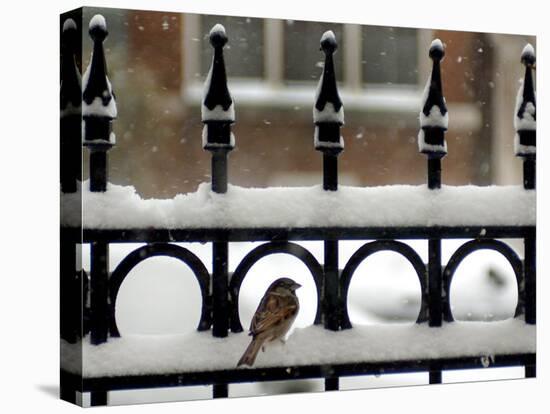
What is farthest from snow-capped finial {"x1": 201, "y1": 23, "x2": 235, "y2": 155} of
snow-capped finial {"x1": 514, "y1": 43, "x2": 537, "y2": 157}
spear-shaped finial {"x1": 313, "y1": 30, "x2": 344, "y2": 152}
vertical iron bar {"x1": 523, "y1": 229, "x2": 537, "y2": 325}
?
vertical iron bar {"x1": 523, "y1": 229, "x2": 537, "y2": 325}

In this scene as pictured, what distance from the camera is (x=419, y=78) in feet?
20.3

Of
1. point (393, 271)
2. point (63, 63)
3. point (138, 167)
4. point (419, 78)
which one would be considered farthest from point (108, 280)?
point (419, 78)

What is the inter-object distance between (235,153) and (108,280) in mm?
839

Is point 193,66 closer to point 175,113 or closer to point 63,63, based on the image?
point 175,113

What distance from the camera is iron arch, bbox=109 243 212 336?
18.3 feet

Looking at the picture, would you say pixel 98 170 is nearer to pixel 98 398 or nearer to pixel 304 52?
pixel 98 398

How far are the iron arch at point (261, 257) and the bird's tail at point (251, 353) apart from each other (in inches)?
3.7

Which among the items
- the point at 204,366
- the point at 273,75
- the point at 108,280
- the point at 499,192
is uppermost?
the point at 273,75

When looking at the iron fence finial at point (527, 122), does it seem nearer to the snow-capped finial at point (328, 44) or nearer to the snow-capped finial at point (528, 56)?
the snow-capped finial at point (528, 56)

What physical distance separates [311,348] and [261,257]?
518 millimetres

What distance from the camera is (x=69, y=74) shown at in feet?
18.7

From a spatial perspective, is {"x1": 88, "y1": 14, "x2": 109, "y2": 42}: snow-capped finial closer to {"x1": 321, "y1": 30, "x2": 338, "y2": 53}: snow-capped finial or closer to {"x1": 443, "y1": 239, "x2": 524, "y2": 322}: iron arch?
{"x1": 321, "y1": 30, "x2": 338, "y2": 53}: snow-capped finial

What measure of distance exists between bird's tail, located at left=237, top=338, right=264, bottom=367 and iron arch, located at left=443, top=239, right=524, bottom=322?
1.04 metres

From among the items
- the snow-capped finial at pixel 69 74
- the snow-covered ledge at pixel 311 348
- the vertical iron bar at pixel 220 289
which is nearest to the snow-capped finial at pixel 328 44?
the vertical iron bar at pixel 220 289
